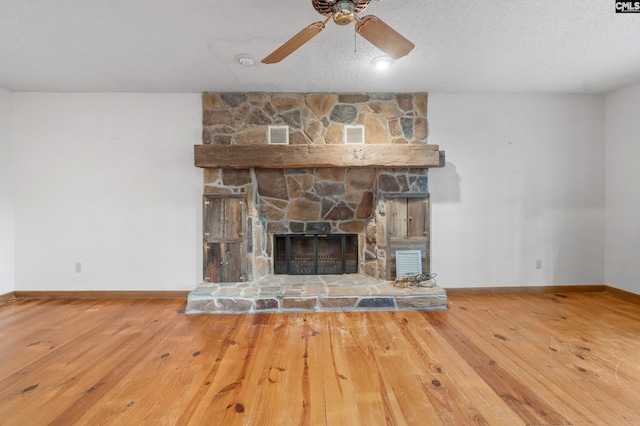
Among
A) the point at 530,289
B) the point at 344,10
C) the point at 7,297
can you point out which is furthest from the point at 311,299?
the point at 7,297

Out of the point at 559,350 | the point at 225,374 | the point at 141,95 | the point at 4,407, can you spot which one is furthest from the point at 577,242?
the point at 141,95

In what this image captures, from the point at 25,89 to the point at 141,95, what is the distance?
4.23 ft

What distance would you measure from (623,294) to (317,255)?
3.63 meters

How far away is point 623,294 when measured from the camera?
132 inches

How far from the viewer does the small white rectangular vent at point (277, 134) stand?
3467 millimetres

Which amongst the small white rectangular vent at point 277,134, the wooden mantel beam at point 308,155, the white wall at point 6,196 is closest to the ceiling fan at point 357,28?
the wooden mantel beam at point 308,155

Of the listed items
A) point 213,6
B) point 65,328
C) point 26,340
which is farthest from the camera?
point 65,328

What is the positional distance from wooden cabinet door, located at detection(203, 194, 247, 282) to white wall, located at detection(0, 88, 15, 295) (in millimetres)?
2309

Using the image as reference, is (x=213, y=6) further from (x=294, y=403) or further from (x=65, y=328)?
(x=65, y=328)

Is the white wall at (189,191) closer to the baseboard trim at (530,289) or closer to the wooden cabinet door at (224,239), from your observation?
the baseboard trim at (530,289)

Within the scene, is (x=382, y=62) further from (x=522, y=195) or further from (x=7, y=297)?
(x=7, y=297)

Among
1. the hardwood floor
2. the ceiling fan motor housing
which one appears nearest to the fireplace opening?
the hardwood floor

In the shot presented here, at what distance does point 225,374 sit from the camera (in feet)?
6.32

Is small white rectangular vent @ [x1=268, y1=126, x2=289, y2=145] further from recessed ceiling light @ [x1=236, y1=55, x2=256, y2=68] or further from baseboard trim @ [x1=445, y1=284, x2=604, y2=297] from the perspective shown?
baseboard trim @ [x1=445, y1=284, x2=604, y2=297]
